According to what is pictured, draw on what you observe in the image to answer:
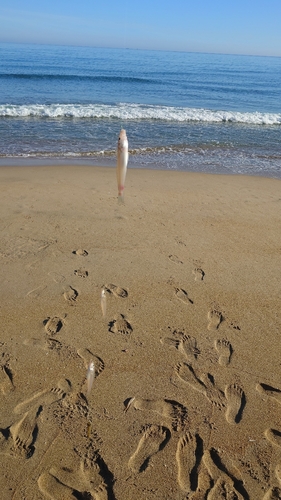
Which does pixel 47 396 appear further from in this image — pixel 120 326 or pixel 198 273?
pixel 198 273

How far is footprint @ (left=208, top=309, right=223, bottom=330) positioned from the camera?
4271 millimetres

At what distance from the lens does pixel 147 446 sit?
298cm

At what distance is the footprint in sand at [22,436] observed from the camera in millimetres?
2867

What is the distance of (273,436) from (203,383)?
28.4 inches

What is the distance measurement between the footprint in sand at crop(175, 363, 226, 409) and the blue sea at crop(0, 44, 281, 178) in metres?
8.00

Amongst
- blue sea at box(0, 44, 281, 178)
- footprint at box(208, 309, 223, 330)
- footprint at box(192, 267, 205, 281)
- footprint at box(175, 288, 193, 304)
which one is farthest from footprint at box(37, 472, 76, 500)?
blue sea at box(0, 44, 281, 178)

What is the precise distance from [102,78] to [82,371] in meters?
31.7

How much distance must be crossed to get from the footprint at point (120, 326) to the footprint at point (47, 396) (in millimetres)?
822

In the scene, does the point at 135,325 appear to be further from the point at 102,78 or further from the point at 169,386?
the point at 102,78

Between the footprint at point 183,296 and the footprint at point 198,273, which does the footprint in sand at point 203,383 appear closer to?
the footprint at point 183,296

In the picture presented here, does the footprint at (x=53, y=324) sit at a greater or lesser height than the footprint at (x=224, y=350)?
lesser

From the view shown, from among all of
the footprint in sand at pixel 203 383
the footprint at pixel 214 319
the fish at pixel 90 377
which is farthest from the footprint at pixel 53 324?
the footprint at pixel 214 319

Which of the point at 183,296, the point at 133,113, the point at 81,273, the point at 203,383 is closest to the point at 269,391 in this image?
the point at 203,383

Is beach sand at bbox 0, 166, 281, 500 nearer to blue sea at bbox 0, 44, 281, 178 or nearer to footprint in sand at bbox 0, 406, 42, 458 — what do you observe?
footprint in sand at bbox 0, 406, 42, 458
